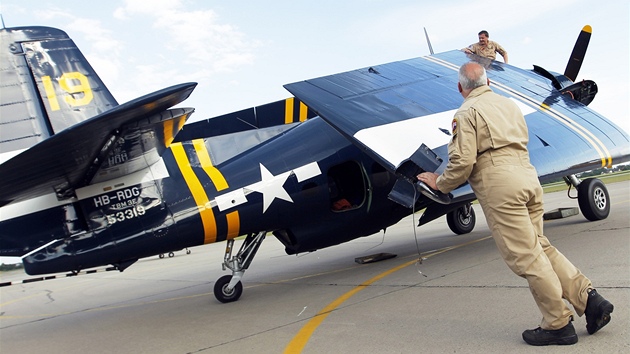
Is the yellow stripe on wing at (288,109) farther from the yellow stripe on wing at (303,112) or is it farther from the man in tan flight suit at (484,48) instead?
the man in tan flight suit at (484,48)

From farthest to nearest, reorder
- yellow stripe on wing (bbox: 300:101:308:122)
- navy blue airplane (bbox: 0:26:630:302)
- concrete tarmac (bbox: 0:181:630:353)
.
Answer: yellow stripe on wing (bbox: 300:101:308:122), navy blue airplane (bbox: 0:26:630:302), concrete tarmac (bbox: 0:181:630:353)

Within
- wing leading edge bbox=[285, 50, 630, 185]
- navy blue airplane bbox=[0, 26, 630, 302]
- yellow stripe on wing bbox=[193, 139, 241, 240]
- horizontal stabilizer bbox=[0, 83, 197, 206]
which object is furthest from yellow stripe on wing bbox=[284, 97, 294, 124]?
horizontal stabilizer bbox=[0, 83, 197, 206]

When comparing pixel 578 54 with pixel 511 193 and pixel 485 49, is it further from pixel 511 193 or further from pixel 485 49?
pixel 511 193

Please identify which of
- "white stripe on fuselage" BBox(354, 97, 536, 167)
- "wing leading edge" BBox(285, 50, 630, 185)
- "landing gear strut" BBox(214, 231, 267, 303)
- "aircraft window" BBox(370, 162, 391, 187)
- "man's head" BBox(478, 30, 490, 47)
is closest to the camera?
"white stripe on fuselage" BBox(354, 97, 536, 167)

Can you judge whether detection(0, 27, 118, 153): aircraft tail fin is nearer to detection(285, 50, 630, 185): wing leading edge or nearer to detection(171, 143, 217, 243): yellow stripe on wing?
detection(171, 143, 217, 243): yellow stripe on wing

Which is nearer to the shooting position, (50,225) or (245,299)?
(50,225)

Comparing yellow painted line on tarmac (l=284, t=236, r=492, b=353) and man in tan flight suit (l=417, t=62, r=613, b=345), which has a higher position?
man in tan flight suit (l=417, t=62, r=613, b=345)

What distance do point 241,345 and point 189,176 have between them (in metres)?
2.90

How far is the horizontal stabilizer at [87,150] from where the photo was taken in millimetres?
4461

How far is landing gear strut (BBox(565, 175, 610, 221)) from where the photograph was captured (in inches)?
367

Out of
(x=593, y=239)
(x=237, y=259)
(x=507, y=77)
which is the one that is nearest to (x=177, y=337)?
(x=237, y=259)

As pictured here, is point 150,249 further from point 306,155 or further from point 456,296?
point 456,296

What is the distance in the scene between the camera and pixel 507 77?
31.4 feet

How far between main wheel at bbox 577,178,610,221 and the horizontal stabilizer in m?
7.64
